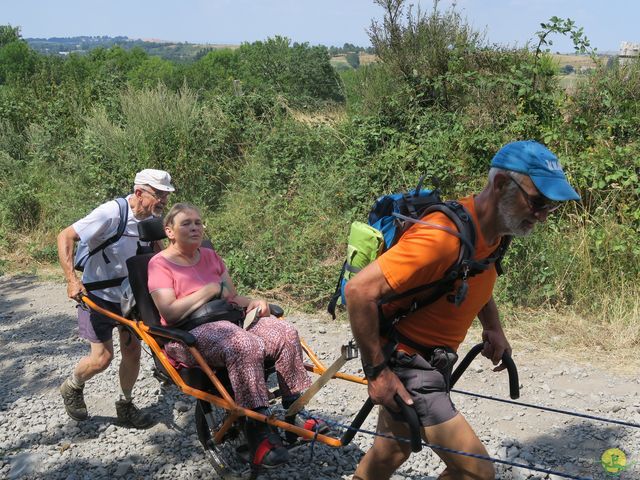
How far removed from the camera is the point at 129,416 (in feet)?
15.4

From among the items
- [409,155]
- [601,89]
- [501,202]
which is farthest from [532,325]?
[501,202]

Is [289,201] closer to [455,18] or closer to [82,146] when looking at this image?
[455,18]

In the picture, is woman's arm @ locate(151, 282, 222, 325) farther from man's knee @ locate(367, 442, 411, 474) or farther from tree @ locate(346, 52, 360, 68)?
tree @ locate(346, 52, 360, 68)

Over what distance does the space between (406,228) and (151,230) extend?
7.43 feet

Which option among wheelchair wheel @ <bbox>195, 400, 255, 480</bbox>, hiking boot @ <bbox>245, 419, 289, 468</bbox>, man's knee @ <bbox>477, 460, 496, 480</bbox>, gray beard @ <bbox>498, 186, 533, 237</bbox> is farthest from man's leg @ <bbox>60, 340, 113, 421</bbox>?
gray beard @ <bbox>498, 186, 533, 237</bbox>

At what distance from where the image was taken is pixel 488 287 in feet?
9.12

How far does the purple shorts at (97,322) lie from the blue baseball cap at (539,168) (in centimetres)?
296

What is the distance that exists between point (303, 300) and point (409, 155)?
2325 mm

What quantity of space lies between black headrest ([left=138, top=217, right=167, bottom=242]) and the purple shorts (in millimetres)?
575

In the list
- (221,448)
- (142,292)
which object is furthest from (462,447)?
(142,292)

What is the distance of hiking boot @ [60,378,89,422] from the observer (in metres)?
4.67

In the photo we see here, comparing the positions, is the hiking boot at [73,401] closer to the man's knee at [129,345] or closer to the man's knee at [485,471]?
the man's knee at [129,345]

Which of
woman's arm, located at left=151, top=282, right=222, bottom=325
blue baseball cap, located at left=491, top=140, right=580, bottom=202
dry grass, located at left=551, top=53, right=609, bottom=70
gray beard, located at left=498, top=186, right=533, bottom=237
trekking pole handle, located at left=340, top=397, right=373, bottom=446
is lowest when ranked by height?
trekking pole handle, located at left=340, top=397, right=373, bottom=446

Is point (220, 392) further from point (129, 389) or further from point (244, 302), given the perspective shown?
point (129, 389)
